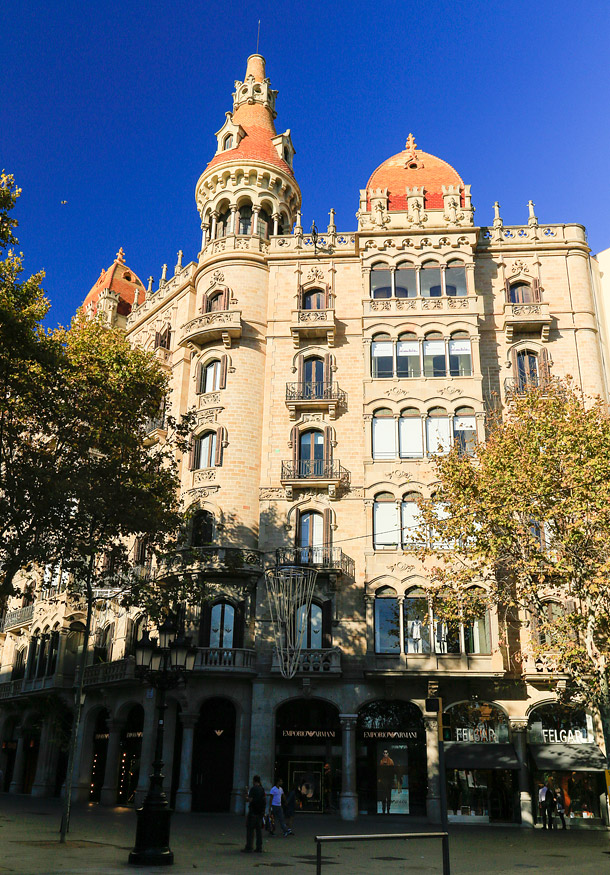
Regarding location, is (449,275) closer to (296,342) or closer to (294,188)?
(296,342)

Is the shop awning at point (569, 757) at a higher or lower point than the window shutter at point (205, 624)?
lower

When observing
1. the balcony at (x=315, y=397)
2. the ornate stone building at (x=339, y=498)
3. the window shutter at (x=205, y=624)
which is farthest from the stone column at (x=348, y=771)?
the balcony at (x=315, y=397)

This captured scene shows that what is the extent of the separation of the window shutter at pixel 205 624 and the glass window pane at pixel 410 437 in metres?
10.8

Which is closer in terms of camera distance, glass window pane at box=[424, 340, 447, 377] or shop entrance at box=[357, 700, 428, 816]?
shop entrance at box=[357, 700, 428, 816]

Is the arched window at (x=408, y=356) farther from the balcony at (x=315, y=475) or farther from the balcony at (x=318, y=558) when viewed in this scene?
the balcony at (x=318, y=558)

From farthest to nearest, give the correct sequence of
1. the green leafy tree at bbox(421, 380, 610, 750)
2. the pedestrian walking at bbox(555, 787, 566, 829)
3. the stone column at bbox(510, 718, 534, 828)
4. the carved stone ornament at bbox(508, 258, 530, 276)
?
the carved stone ornament at bbox(508, 258, 530, 276) < the stone column at bbox(510, 718, 534, 828) < the pedestrian walking at bbox(555, 787, 566, 829) < the green leafy tree at bbox(421, 380, 610, 750)

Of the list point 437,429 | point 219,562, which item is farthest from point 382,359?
point 219,562

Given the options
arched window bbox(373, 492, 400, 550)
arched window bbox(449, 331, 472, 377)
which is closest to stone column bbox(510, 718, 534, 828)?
arched window bbox(373, 492, 400, 550)

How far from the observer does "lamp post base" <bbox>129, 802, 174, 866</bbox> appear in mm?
15914

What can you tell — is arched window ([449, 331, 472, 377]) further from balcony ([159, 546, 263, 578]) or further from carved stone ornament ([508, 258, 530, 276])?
balcony ([159, 546, 263, 578])

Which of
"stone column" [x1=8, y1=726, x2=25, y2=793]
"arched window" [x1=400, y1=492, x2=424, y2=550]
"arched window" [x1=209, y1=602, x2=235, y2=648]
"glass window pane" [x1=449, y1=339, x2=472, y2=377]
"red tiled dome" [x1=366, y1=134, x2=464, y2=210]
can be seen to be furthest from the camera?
"stone column" [x1=8, y1=726, x2=25, y2=793]

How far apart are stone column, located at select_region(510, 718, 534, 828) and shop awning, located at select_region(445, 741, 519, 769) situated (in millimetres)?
247

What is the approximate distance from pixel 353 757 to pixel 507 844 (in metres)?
8.78

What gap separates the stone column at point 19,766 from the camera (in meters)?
44.0
